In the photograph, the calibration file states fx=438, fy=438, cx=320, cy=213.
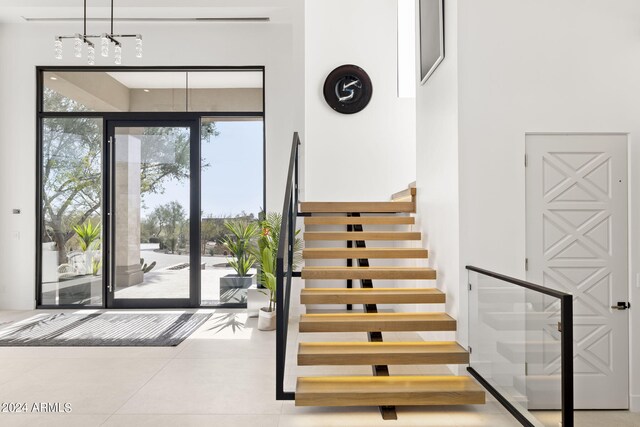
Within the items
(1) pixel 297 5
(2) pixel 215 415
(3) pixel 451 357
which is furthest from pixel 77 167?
(3) pixel 451 357

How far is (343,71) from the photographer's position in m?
5.95

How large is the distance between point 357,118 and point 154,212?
10.4 ft

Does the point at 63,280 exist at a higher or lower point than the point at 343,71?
lower

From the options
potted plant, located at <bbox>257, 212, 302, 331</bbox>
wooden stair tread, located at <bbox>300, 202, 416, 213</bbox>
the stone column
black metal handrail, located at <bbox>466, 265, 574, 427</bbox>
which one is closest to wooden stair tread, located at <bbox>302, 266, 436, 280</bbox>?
wooden stair tread, located at <bbox>300, 202, 416, 213</bbox>

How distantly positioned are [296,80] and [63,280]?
14.3 ft

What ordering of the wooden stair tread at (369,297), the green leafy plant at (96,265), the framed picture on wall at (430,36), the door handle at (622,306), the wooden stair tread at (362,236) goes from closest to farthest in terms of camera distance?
1. the door handle at (622,306)
2. the wooden stair tread at (369,297)
3. the framed picture on wall at (430,36)
4. the wooden stair tread at (362,236)
5. the green leafy plant at (96,265)

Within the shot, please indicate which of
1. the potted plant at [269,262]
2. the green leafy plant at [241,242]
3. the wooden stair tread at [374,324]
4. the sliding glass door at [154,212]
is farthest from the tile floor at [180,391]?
the sliding glass door at [154,212]

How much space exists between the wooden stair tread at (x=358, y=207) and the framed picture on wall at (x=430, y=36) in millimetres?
1331

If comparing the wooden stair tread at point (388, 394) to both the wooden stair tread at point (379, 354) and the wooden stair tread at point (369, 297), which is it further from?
A: the wooden stair tread at point (369, 297)

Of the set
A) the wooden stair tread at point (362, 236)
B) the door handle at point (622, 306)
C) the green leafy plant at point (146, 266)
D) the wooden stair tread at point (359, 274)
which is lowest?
the green leafy plant at point (146, 266)

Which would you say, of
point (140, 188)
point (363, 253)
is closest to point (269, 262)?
point (363, 253)

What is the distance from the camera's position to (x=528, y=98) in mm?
3307

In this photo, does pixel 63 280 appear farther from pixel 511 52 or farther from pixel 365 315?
pixel 511 52

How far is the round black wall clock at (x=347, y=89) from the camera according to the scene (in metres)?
5.94
